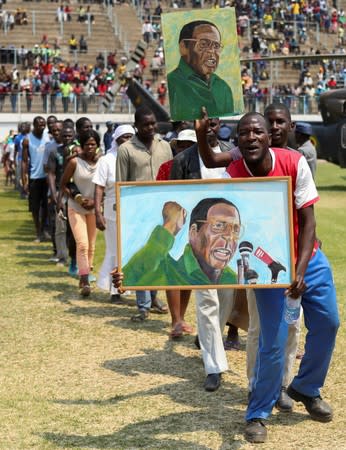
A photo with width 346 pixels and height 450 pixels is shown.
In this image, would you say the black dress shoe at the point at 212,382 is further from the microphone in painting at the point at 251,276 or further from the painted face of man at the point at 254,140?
the painted face of man at the point at 254,140

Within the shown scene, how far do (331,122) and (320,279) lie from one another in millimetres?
18966

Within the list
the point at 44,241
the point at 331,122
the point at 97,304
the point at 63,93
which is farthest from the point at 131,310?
the point at 63,93

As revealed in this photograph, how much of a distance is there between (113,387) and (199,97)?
211 centimetres

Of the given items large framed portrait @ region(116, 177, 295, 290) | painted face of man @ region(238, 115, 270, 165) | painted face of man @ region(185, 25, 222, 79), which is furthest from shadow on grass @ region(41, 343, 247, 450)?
painted face of man @ region(185, 25, 222, 79)

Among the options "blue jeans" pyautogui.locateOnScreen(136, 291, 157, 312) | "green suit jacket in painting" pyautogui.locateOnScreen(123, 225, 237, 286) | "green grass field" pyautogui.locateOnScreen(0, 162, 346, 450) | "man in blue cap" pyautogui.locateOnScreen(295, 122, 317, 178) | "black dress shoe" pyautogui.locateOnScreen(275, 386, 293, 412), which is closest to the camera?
"green suit jacket in painting" pyautogui.locateOnScreen(123, 225, 237, 286)

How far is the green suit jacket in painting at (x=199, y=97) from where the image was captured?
535 centimetres

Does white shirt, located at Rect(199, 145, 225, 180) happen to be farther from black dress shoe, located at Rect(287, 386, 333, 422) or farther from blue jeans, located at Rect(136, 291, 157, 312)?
blue jeans, located at Rect(136, 291, 157, 312)

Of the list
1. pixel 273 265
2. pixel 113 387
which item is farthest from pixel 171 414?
pixel 273 265

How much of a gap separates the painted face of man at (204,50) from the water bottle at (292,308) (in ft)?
4.69

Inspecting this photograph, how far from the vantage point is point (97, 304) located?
9188 millimetres

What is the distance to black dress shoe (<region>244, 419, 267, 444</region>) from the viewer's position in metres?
5.03

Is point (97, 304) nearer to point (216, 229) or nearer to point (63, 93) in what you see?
point (216, 229)

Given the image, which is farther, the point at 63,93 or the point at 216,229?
the point at 63,93

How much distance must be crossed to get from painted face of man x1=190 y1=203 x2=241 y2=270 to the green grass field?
41.3 inches
